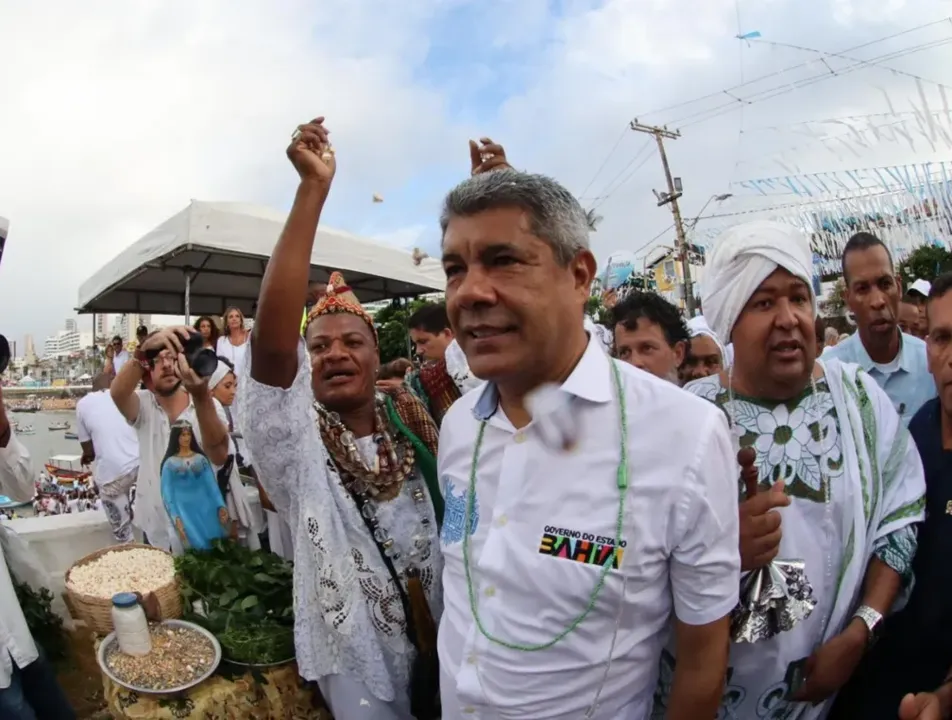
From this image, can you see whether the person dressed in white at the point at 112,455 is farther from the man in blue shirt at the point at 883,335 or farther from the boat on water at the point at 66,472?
the boat on water at the point at 66,472

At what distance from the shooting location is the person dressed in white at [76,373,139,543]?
4230 mm

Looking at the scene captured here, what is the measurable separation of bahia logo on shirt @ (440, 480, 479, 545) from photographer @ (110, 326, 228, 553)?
1.63 m

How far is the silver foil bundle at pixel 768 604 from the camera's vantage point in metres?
1.48

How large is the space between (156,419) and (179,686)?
175cm

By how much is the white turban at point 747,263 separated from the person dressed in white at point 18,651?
8.53 feet

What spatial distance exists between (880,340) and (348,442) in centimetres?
261

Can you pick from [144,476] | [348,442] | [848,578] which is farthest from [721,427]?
[144,476]

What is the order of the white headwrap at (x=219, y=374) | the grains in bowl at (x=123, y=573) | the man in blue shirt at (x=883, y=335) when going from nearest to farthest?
the grains in bowl at (x=123, y=573) < the man in blue shirt at (x=883, y=335) < the white headwrap at (x=219, y=374)

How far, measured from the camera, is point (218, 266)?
24.3ft

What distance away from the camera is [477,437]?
5.20 feet

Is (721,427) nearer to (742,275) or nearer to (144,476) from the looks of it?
(742,275)

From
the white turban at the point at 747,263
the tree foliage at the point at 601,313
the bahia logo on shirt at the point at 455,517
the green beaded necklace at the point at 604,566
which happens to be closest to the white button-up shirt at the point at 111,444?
the tree foliage at the point at 601,313

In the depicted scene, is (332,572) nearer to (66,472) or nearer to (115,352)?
(115,352)

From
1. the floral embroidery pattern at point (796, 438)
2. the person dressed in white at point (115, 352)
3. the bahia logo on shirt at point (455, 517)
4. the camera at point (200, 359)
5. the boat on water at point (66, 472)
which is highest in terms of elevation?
the person dressed in white at point (115, 352)
